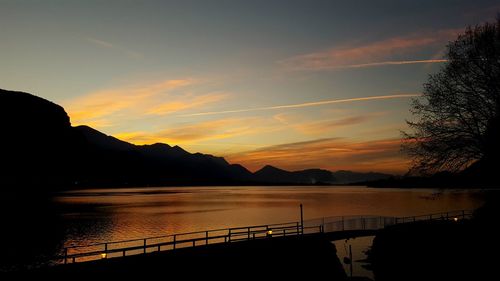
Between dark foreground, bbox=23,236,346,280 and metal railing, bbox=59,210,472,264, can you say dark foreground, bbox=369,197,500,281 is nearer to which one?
dark foreground, bbox=23,236,346,280

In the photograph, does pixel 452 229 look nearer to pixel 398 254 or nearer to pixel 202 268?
pixel 398 254

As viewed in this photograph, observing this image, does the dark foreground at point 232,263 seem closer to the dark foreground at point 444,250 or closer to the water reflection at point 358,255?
the dark foreground at point 444,250

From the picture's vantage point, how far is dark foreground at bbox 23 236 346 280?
2448 centimetres

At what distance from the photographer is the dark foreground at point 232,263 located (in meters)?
24.5

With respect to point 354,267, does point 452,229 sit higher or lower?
higher

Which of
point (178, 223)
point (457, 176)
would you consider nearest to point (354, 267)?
point (457, 176)

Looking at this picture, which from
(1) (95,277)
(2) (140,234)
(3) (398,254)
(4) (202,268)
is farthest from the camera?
(2) (140,234)

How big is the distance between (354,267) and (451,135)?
2434cm

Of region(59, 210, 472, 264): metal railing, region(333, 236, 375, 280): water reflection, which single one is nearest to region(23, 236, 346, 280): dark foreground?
region(59, 210, 472, 264): metal railing

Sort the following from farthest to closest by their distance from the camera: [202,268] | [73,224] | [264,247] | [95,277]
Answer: [73,224]
[264,247]
[202,268]
[95,277]

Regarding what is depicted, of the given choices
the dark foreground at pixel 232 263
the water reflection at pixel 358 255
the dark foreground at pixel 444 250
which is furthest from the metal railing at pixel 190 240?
the dark foreground at pixel 444 250

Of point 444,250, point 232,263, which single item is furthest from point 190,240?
point 444,250

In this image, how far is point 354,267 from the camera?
155ft

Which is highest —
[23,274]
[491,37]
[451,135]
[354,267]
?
[491,37]
